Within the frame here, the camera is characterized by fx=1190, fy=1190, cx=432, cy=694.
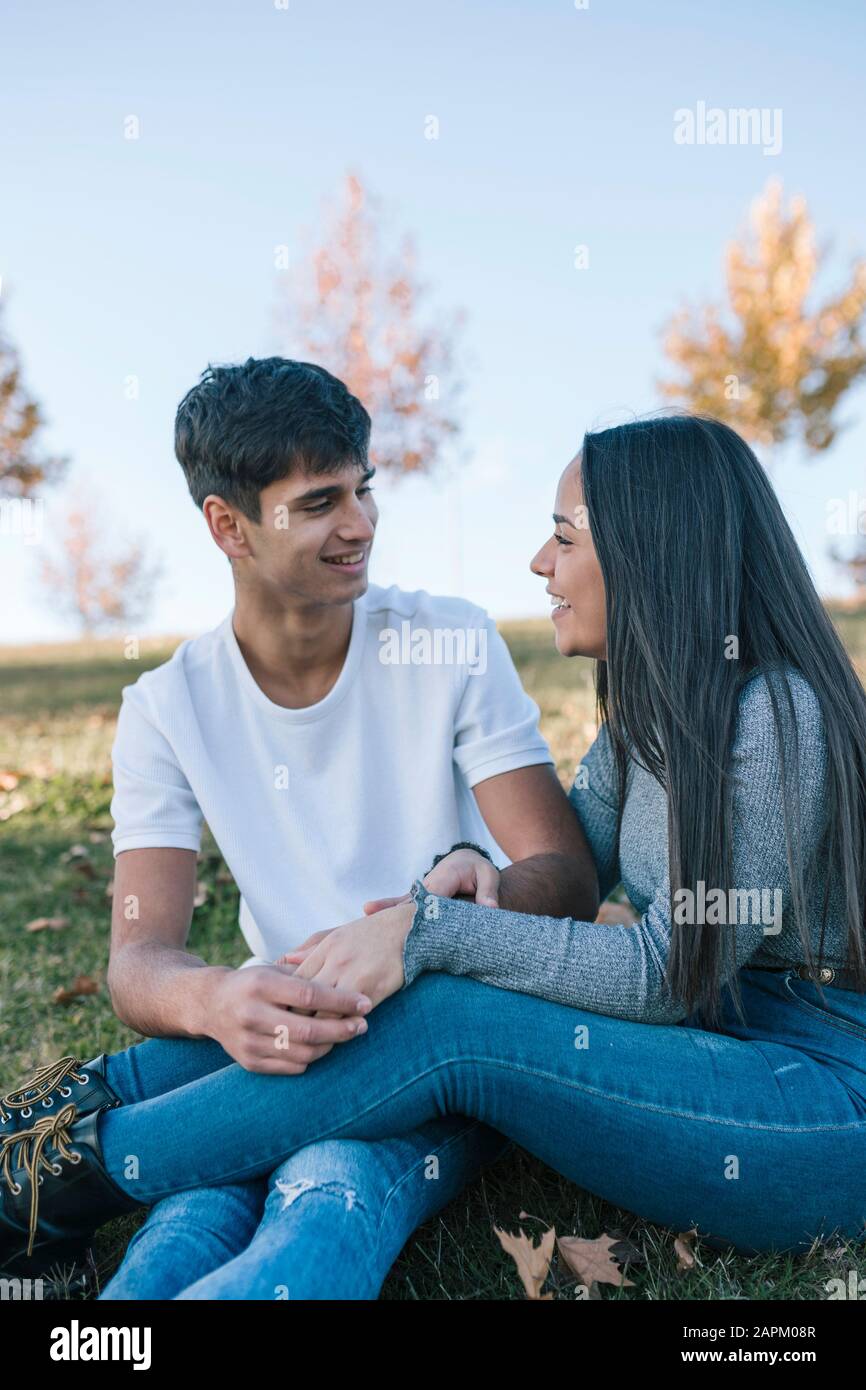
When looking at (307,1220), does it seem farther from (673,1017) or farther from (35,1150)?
(673,1017)

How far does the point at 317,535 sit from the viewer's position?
2.93 m

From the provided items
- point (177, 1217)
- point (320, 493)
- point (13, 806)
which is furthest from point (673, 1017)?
point (13, 806)

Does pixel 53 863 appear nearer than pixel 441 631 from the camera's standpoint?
No

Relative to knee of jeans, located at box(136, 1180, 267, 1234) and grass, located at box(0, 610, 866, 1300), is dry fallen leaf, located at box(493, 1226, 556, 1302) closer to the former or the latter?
grass, located at box(0, 610, 866, 1300)

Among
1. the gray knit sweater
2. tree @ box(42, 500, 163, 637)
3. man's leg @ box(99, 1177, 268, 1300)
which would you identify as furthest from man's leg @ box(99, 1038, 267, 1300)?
tree @ box(42, 500, 163, 637)

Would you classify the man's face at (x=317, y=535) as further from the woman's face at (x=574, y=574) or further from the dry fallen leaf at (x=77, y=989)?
the dry fallen leaf at (x=77, y=989)

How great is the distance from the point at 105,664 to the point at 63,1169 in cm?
1220

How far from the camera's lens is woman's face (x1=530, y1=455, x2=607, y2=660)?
242 centimetres

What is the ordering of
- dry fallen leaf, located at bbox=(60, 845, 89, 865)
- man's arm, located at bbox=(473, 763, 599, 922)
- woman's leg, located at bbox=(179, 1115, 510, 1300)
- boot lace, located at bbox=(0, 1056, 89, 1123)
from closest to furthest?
woman's leg, located at bbox=(179, 1115, 510, 1300) < boot lace, located at bbox=(0, 1056, 89, 1123) < man's arm, located at bbox=(473, 763, 599, 922) < dry fallen leaf, located at bbox=(60, 845, 89, 865)

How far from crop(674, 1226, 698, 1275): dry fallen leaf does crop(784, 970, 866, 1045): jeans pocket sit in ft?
1.48

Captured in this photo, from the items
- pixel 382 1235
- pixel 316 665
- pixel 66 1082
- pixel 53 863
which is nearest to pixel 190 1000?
pixel 66 1082

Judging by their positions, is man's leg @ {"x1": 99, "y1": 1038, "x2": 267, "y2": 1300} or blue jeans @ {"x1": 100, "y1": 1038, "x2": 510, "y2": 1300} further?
man's leg @ {"x1": 99, "y1": 1038, "x2": 267, "y2": 1300}

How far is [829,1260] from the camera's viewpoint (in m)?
2.16
